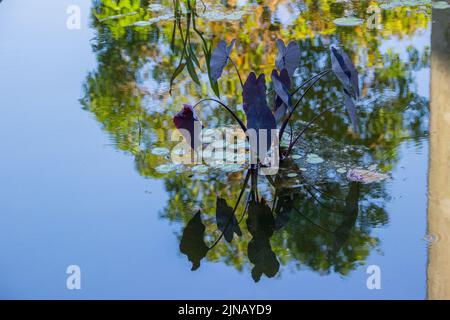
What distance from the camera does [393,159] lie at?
4.03 metres

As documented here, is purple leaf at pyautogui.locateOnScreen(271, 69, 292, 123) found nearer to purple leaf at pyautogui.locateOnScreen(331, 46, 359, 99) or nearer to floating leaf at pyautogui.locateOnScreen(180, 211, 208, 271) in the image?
purple leaf at pyautogui.locateOnScreen(331, 46, 359, 99)

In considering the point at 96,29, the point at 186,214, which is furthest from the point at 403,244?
the point at 96,29

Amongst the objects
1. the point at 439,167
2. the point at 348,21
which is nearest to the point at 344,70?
the point at 439,167

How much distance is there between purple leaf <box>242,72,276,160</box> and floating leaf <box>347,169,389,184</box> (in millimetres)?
408

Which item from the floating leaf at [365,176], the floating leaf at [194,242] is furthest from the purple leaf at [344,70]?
the floating leaf at [194,242]

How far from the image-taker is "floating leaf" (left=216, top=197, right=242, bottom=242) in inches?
138

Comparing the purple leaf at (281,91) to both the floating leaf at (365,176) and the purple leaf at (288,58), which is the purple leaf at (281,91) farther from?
the floating leaf at (365,176)

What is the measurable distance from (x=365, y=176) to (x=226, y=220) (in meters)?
0.71

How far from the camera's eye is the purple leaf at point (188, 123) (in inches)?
151

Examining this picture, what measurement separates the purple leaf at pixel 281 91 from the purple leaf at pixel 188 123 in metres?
0.37

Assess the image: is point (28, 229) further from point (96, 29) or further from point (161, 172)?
point (96, 29)
